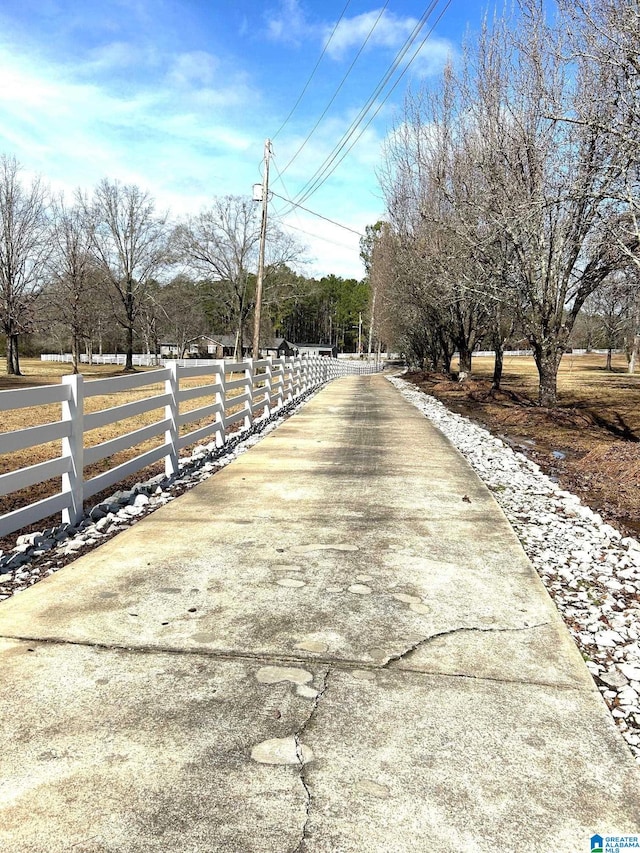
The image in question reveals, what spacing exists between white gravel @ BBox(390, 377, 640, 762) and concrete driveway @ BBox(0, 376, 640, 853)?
0.42 feet

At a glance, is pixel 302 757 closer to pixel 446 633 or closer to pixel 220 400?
pixel 446 633

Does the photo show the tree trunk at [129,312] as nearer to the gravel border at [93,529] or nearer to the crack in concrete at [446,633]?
the gravel border at [93,529]

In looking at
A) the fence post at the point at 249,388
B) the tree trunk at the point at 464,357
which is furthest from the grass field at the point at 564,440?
the tree trunk at the point at 464,357

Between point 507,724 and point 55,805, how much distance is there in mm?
1749

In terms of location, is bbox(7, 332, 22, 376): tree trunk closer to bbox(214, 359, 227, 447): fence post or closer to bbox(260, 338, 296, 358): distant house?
bbox(214, 359, 227, 447): fence post

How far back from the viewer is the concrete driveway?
2.04m

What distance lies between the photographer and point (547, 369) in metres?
15.7

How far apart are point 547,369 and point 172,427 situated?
36.6ft

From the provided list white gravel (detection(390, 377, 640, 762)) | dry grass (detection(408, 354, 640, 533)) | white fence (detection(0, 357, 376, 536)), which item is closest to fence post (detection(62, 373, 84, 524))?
white fence (detection(0, 357, 376, 536))

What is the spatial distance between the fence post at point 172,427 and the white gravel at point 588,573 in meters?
3.74

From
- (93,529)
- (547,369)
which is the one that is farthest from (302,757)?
(547,369)

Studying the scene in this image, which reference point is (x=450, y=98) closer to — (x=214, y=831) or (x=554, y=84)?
(x=554, y=84)

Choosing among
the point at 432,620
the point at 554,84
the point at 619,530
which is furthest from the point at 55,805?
the point at 554,84

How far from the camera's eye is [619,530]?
5621mm
